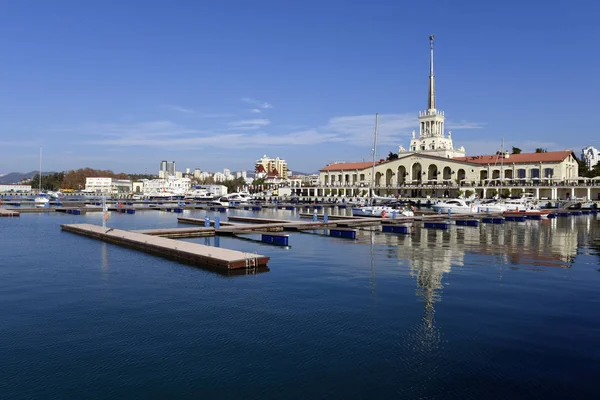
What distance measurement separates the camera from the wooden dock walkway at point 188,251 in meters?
25.3

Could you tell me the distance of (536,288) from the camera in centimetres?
2172

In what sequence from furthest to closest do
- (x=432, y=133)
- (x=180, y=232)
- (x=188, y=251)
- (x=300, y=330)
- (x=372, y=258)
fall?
1. (x=432, y=133)
2. (x=180, y=232)
3. (x=372, y=258)
4. (x=188, y=251)
5. (x=300, y=330)

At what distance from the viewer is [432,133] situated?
Result: 143 meters

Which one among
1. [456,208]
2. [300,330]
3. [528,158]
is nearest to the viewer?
[300,330]

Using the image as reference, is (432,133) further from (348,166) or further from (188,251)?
(188,251)

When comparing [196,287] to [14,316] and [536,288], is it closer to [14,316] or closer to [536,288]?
[14,316]

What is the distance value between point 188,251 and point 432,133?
12705 centimetres

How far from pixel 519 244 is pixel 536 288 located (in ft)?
61.5

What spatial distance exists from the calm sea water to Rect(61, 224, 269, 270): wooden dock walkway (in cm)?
96

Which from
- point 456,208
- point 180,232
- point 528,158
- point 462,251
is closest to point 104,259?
point 180,232

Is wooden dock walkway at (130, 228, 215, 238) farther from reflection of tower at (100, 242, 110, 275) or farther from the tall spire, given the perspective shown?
the tall spire

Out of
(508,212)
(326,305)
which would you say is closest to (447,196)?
(508,212)

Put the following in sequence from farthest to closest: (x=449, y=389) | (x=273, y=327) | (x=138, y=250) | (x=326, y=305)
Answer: (x=138, y=250) < (x=326, y=305) < (x=273, y=327) < (x=449, y=389)

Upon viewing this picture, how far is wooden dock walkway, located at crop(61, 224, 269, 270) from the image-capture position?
82.9ft
